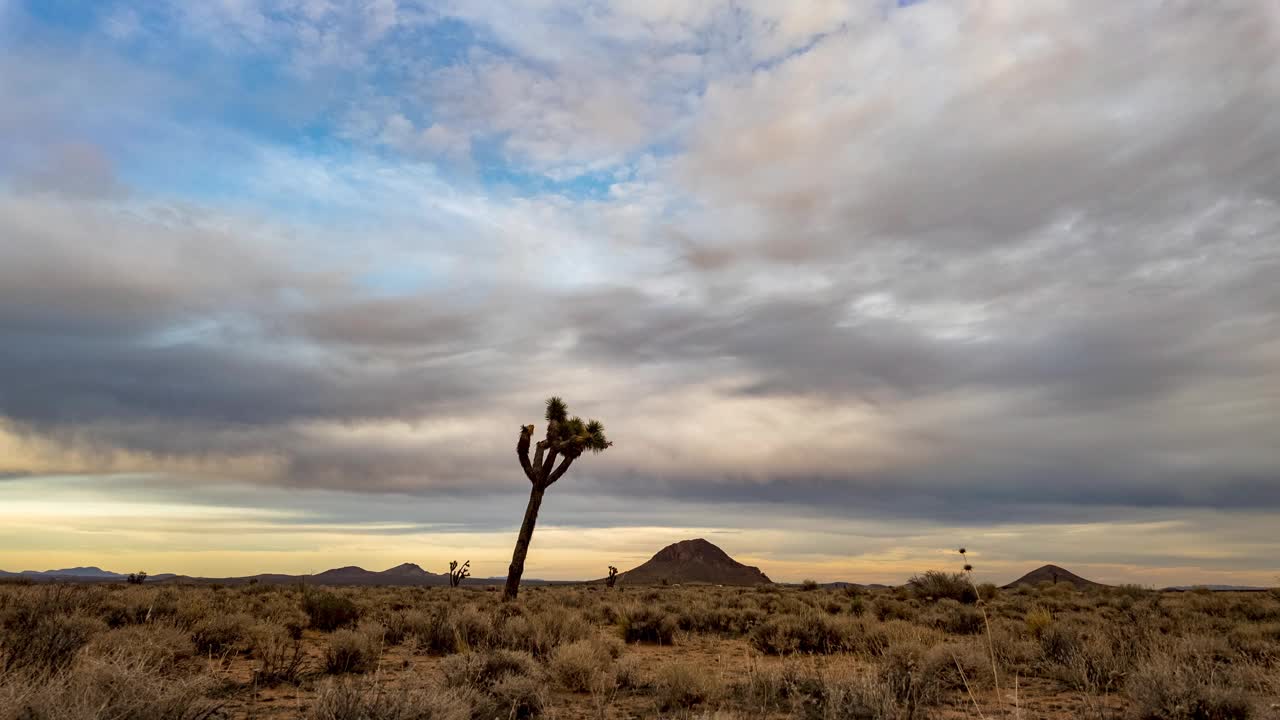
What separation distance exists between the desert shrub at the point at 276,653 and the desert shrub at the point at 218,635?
232 millimetres

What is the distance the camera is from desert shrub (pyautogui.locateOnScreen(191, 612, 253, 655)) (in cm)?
1211

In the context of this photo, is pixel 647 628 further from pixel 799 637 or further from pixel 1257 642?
pixel 1257 642

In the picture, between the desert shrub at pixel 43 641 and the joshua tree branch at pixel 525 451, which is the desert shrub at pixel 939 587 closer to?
the joshua tree branch at pixel 525 451

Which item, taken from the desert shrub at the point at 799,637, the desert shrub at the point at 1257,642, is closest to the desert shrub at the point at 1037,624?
the desert shrub at the point at 1257,642

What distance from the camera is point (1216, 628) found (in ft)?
55.9

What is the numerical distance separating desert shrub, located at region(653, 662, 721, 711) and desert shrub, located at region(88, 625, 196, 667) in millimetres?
5920

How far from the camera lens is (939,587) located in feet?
94.4

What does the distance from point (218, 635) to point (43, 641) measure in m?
4.23

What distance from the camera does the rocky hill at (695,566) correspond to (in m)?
143

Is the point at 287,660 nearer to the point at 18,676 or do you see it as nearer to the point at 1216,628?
the point at 18,676

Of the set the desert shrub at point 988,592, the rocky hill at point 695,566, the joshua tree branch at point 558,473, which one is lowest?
the rocky hill at point 695,566

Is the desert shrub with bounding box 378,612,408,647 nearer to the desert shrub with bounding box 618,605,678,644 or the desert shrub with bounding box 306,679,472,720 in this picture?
the desert shrub with bounding box 618,605,678,644

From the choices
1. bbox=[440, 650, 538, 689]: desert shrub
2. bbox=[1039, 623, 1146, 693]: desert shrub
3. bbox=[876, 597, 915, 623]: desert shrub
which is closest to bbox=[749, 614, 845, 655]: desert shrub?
bbox=[1039, 623, 1146, 693]: desert shrub

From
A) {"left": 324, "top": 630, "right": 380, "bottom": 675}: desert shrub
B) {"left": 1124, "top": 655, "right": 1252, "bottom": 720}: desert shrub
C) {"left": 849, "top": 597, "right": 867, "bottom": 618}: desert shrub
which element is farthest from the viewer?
{"left": 849, "top": 597, "right": 867, "bottom": 618}: desert shrub
